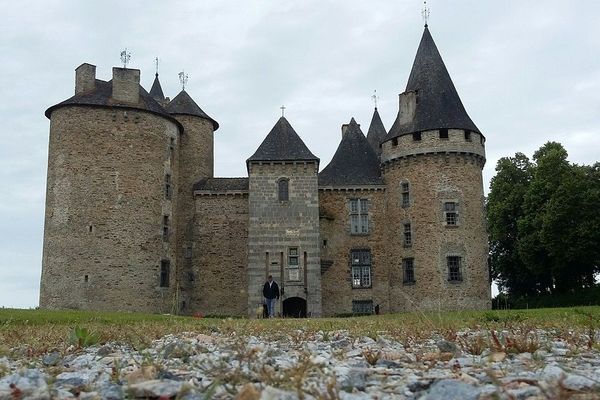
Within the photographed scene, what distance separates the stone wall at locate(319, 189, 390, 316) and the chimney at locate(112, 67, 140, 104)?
434 inches

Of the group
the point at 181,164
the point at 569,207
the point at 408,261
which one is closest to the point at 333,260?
the point at 408,261

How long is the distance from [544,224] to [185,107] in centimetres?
2141

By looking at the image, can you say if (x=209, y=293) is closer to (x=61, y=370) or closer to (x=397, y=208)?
(x=397, y=208)

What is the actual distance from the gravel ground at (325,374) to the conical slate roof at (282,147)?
2751cm

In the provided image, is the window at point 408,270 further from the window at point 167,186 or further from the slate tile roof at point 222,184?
the window at point 167,186

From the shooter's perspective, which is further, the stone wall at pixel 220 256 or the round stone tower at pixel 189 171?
the round stone tower at pixel 189 171

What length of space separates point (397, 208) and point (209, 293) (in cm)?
1078

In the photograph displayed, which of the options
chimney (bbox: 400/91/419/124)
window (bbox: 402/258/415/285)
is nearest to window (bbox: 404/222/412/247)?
Answer: window (bbox: 402/258/415/285)

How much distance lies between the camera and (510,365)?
16.3ft

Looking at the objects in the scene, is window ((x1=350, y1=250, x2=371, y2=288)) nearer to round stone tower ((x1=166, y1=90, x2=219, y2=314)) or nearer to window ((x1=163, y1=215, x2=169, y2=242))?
round stone tower ((x1=166, y1=90, x2=219, y2=314))

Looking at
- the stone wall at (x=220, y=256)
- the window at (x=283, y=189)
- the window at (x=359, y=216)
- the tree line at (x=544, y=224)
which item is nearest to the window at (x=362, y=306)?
the window at (x=359, y=216)

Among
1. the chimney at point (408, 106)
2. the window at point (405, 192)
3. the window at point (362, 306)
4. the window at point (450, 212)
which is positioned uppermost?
the chimney at point (408, 106)

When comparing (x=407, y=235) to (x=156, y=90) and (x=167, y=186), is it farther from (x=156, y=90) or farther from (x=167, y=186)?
(x=156, y=90)

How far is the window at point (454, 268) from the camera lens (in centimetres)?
3312
